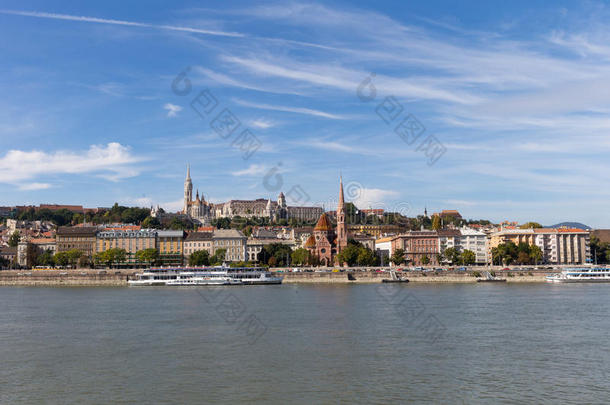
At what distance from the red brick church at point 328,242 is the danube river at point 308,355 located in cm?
6310

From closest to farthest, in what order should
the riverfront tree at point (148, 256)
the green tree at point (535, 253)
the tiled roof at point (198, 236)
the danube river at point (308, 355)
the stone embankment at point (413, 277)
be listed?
the danube river at point (308, 355), the stone embankment at point (413, 277), the green tree at point (535, 253), the riverfront tree at point (148, 256), the tiled roof at point (198, 236)

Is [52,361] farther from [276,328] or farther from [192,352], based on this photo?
[276,328]

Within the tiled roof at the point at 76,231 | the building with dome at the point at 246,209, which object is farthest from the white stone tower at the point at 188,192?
the tiled roof at the point at 76,231

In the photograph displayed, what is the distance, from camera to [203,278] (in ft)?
221

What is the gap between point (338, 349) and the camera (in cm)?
2178

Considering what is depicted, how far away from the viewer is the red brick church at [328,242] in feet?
324

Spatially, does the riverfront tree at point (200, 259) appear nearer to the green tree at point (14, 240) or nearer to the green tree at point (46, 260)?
the green tree at point (46, 260)

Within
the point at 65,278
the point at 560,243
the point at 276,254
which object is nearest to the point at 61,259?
the point at 65,278

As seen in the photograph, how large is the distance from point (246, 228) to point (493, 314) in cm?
11757

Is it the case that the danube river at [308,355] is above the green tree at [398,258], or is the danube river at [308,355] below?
below

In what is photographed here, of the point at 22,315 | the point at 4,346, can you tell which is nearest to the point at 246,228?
the point at 22,315

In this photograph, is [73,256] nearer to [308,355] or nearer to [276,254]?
[276,254]

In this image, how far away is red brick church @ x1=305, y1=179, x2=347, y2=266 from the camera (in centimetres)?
9881

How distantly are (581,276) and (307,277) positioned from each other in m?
31.5
